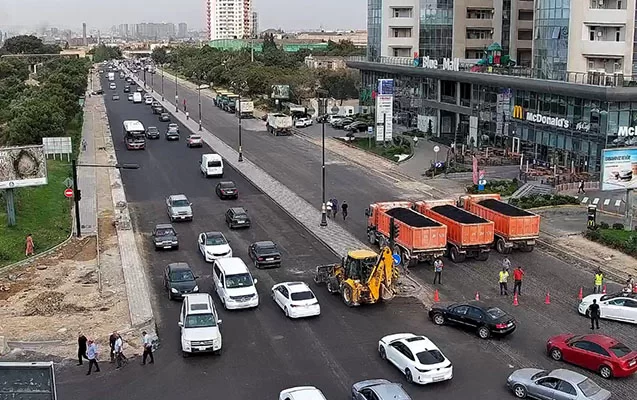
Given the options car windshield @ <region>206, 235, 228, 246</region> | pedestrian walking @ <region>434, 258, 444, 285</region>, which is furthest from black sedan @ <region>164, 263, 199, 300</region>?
pedestrian walking @ <region>434, 258, 444, 285</region>

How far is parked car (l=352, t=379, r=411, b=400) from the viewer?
Answer: 20.0 meters

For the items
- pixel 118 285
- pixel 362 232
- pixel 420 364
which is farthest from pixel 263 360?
pixel 362 232

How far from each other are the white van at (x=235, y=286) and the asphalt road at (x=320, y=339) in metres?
0.41

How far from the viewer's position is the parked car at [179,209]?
4353 cm

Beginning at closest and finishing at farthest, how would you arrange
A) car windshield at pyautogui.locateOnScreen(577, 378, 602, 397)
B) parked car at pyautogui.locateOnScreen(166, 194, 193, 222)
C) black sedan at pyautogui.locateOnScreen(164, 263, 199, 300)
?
car windshield at pyautogui.locateOnScreen(577, 378, 602, 397) → black sedan at pyautogui.locateOnScreen(164, 263, 199, 300) → parked car at pyautogui.locateOnScreen(166, 194, 193, 222)

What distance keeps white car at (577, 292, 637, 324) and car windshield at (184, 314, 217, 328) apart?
13667mm

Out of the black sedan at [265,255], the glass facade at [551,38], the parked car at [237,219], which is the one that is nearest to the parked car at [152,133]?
the glass facade at [551,38]

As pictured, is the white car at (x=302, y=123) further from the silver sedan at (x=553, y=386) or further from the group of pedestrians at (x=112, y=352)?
the silver sedan at (x=553, y=386)

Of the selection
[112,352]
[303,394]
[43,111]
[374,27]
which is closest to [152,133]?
[43,111]

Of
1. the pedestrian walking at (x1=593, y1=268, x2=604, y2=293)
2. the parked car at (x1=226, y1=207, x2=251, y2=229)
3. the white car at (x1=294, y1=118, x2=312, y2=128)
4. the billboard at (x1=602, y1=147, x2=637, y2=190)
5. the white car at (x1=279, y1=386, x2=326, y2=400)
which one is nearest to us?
the white car at (x1=279, y1=386, x2=326, y2=400)

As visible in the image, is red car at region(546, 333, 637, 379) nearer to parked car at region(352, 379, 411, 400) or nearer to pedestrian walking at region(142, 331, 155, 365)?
parked car at region(352, 379, 411, 400)

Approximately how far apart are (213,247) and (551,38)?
3486 cm

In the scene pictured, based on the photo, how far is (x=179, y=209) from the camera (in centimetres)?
4378

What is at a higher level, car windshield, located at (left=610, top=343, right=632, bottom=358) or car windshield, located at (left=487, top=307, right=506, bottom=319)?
car windshield, located at (left=487, top=307, right=506, bottom=319)
